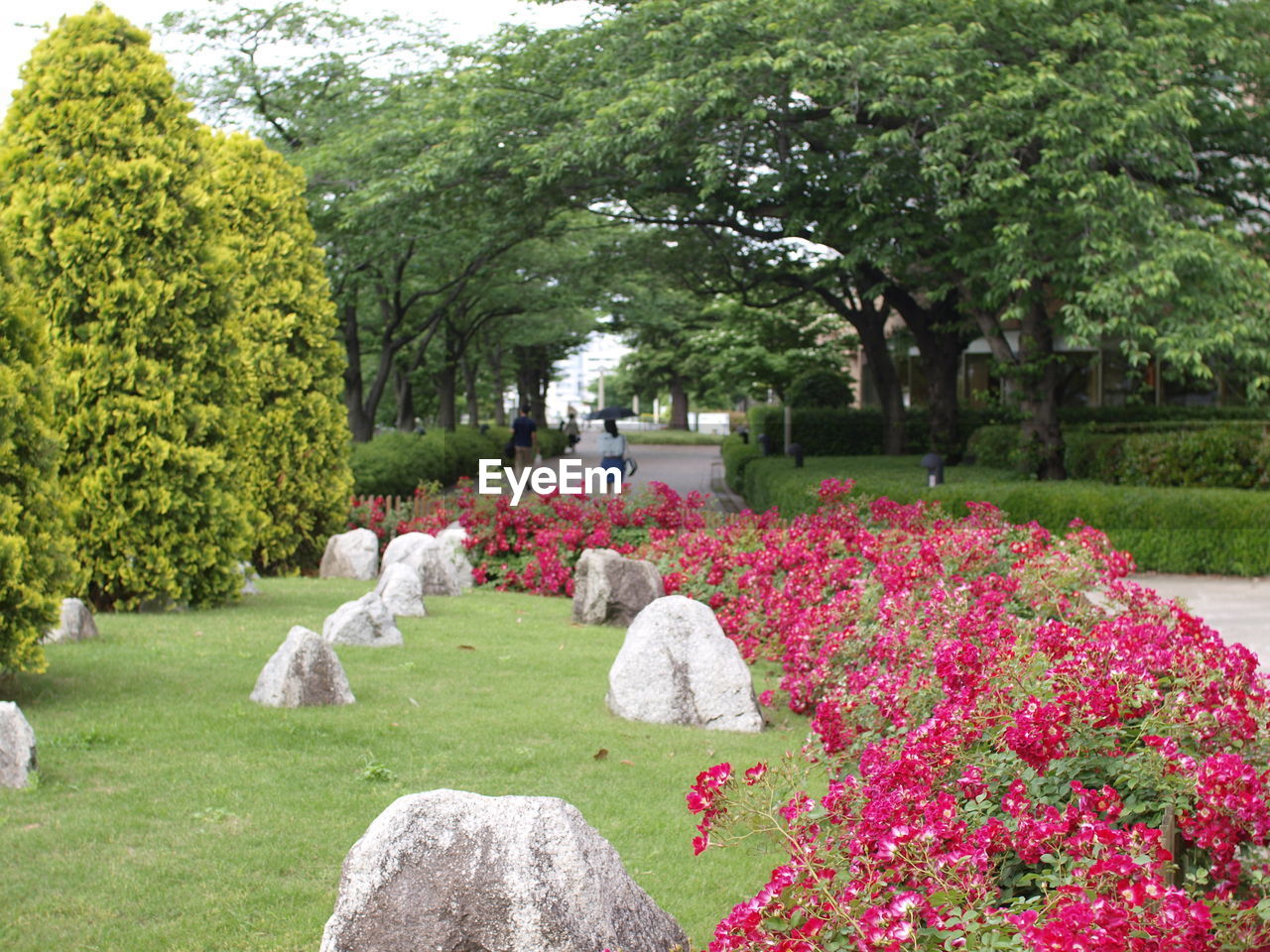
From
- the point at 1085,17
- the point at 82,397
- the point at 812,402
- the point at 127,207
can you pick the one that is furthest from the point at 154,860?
the point at 812,402

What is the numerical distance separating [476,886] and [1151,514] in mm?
13037

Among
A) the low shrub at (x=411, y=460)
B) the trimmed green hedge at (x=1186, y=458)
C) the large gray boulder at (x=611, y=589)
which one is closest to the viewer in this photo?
the large gray boulder at (x=611, y=589)

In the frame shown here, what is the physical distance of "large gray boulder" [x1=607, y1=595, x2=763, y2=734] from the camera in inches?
269

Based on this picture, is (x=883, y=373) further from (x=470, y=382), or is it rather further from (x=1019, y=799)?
(x=1019, y=799)

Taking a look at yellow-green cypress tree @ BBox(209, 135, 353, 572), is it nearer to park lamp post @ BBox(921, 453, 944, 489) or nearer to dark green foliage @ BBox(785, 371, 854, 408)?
park lamp post @ BBox(921, 453, 944, 489)

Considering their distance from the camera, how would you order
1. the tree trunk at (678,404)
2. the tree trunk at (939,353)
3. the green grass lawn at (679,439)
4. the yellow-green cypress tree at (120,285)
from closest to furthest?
the yellow-green cypress tree at (120,285)
the tree trunk at (939,353)
the green grass lawn at (679,439)
the tree trunk at (678,404)

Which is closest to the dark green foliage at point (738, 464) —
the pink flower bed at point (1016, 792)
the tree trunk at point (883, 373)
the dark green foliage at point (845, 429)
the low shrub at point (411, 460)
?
the dark green foliage at point (845, 429)

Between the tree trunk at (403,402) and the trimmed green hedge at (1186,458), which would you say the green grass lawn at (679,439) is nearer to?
the tree trunk at (403,402)

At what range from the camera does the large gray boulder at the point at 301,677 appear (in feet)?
22.0

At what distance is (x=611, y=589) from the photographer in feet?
34.7

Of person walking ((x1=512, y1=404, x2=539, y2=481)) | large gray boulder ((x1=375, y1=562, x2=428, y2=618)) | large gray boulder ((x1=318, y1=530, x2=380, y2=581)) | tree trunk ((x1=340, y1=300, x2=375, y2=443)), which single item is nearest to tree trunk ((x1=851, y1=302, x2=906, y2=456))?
person walking ((x1=512, y1=404, x2=539, y2=481))

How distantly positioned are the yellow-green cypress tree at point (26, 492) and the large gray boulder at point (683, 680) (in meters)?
3.15

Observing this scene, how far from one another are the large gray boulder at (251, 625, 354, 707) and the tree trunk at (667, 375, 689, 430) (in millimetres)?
59405

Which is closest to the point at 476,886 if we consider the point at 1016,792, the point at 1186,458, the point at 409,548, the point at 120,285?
the point at 1016,792
